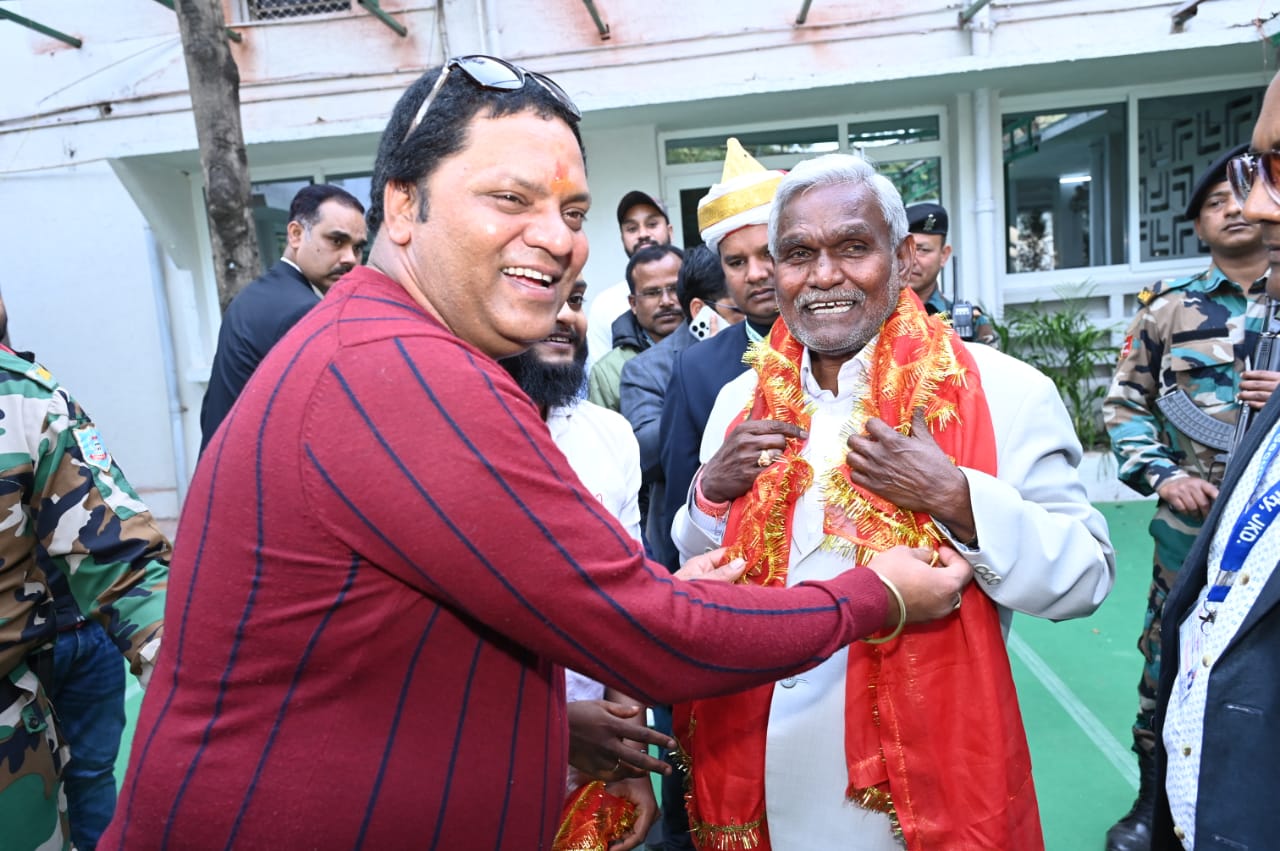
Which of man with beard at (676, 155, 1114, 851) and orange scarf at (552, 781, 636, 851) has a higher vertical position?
man with beard at (676, 155, 1114, 851)

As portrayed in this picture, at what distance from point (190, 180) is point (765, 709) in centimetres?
905

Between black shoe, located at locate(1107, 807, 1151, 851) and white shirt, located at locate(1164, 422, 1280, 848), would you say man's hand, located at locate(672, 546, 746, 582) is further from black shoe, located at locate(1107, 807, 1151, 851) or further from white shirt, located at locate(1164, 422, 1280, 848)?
black shoe, located at locate(1107, 807, 1151, 851)

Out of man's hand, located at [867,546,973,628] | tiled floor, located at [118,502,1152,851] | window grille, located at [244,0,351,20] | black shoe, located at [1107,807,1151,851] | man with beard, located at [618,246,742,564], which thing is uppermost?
window grille, located at [244,0,351,20]

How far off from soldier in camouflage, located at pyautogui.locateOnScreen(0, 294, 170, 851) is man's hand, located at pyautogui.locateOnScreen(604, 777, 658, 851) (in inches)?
44.9

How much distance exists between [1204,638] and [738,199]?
79.9 inches

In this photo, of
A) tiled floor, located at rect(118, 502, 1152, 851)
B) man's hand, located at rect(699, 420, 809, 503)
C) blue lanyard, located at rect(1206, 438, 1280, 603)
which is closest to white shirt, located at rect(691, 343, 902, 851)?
man's hand, located at rect(699, 420, 809, 503)

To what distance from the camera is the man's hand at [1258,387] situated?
280 centimetres

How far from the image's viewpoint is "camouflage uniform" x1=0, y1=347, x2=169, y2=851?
6.49ft

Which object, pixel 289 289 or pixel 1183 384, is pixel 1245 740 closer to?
pixel 1183 384

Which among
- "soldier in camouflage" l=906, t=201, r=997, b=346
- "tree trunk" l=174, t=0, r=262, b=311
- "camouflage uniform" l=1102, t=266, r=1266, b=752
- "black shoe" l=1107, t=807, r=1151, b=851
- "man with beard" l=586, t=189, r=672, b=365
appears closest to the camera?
"black shoe" l=1107, t=807, r=1151, b=851

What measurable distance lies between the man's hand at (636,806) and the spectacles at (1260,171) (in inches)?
71.5

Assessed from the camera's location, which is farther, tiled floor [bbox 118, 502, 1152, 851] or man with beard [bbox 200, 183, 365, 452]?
man with beard [bbox 200, 183, 365, 452]

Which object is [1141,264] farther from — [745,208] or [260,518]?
[260,518]

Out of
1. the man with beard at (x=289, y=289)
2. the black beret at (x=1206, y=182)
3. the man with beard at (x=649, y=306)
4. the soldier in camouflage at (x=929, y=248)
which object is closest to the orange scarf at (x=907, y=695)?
the black beret at (x=1206, y=182)
